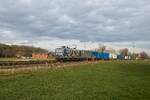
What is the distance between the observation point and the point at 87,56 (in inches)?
3314

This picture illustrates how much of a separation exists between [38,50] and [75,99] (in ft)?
375

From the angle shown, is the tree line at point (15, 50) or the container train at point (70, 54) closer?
the container train at point (70, 54)

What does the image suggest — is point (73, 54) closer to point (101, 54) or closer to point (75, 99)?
point (101, 54)

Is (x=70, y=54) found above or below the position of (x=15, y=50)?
below

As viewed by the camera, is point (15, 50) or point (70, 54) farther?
point (15, 50)

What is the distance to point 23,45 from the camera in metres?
124

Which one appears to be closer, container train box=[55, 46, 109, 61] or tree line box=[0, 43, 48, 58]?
container train box=[55, 46, 109, 61]

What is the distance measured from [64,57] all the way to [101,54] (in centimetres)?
3604

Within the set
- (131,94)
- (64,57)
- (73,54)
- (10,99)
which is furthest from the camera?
(73,54)

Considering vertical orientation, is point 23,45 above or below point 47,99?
above

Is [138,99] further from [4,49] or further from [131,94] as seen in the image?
[4,49]

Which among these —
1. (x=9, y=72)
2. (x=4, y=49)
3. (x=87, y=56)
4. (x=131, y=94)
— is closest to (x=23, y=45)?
(x=4, y=49)

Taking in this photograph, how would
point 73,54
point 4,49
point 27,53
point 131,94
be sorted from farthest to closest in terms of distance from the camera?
1. point 27,53
2. point 4,49
3. point 73,54
4. point 131,94

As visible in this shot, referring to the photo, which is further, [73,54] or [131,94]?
[73,54]
